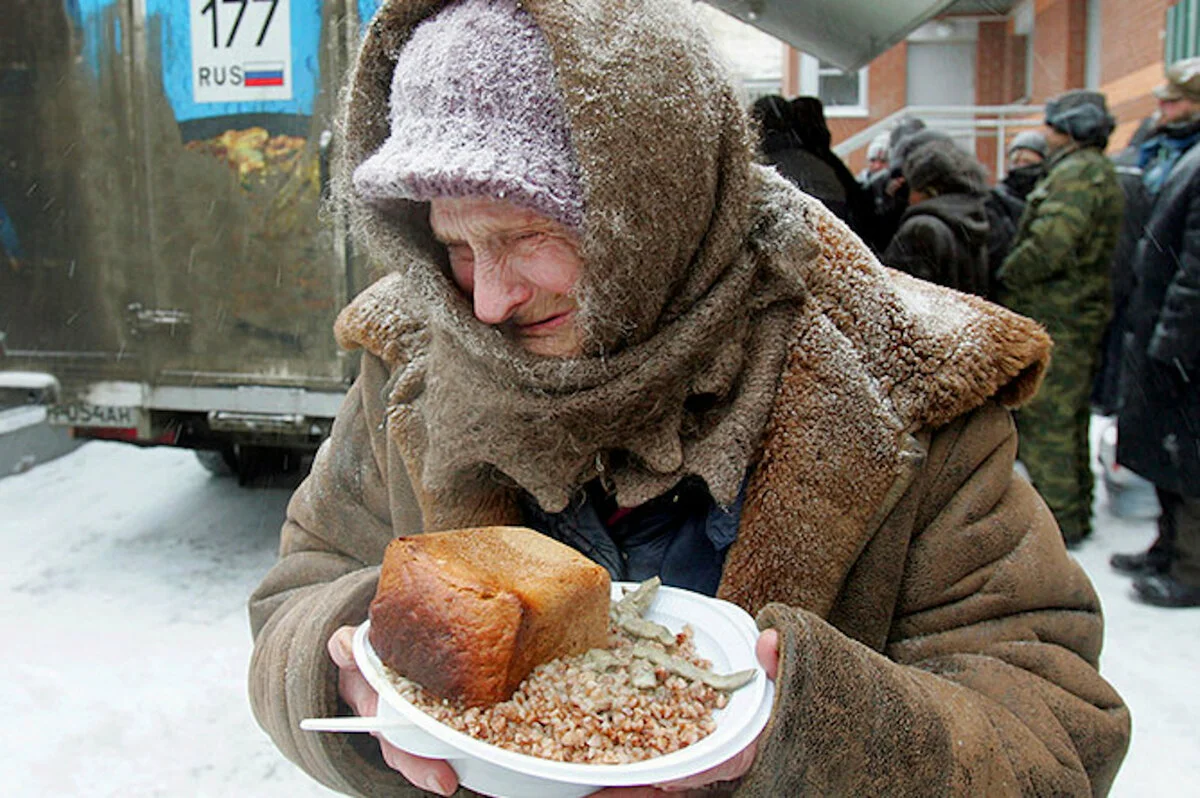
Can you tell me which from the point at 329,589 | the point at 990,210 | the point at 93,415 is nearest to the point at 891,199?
the point at 990,210

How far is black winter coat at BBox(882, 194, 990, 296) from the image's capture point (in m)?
5.05

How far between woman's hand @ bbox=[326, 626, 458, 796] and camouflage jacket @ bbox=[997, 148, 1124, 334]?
15.4 feet

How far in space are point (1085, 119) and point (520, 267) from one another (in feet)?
15.6

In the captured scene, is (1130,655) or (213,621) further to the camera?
(213,621)

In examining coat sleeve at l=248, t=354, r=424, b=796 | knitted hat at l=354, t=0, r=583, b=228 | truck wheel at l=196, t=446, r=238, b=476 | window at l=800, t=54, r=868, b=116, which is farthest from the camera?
window at l=800, t=54, r=868, b=116

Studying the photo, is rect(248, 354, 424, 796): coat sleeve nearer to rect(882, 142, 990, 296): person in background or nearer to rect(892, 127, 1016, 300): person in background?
rect(882, 142, 990, 296): person in background

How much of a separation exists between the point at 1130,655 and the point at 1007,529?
11.3 ft

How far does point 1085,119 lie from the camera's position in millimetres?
5223

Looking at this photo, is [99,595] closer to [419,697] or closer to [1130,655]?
[419,697]

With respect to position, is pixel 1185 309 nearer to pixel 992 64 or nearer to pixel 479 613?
pixel 479 613

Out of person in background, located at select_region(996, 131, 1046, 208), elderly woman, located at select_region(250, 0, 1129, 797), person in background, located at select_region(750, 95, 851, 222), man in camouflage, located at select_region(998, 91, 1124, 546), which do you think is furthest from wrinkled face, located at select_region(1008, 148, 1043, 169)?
elderly woman, located at select_region(250, 0, 1129, 797)

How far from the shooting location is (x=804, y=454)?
4.66 feet

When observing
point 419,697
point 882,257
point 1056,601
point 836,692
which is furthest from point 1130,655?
point 419,697

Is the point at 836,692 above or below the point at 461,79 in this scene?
below
